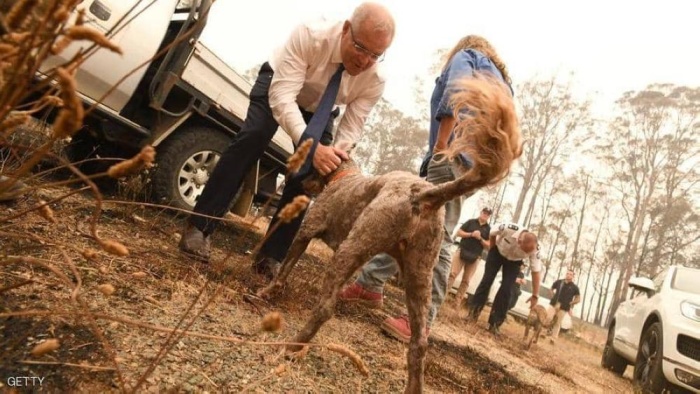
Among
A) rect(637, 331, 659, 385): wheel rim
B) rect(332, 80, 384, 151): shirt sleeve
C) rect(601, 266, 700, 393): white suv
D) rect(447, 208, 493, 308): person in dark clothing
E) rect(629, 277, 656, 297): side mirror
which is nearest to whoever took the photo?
rect(332, 80, 384, 151): shirt sleeve

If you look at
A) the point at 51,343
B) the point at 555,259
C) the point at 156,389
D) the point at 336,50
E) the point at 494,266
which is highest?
the point at 555,259

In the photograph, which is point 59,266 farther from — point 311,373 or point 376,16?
point 376,16

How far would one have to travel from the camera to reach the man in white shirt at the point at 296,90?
8.77ft

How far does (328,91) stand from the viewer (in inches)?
116

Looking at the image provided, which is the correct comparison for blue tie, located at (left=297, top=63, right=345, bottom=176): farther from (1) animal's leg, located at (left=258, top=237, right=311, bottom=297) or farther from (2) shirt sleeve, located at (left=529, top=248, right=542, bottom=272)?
(2) shirt sleeve, located at (left=529, top=248, right=542, bottom=272)

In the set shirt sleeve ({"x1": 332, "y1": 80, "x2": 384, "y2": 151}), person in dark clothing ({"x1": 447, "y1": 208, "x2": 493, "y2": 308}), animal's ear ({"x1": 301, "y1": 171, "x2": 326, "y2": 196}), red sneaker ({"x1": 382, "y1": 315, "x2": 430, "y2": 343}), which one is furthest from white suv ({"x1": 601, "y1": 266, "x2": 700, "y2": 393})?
animal's ear ({"x1": 301, "y1": 171, "x2": 326, "y2": 196})

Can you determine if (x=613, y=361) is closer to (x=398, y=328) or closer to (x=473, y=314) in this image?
(x=473, y=314)

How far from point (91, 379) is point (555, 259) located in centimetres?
4237

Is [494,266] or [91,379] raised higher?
[494,266]

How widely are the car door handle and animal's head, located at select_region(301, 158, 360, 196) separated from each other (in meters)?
2.11

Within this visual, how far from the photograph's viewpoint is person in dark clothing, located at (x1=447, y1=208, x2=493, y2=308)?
27.0ft

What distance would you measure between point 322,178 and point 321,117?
536 mm

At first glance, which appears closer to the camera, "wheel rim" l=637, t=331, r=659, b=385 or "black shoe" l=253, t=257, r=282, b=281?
"black shoe" l=253, t=257, r=282, b=281

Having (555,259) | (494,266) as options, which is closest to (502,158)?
(494,266)
